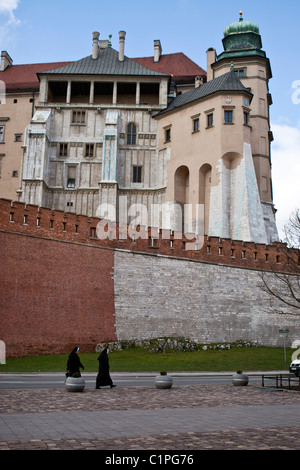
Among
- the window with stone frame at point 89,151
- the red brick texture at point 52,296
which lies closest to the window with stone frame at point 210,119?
the window with stone frame at point 89,151

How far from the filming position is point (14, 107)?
191 ft

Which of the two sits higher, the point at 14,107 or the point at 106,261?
the point at 14,107

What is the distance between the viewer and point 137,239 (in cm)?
3434

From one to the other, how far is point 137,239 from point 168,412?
76.6 ft

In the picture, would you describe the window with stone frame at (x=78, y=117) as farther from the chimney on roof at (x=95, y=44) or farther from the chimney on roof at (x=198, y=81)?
the chimney on roof at (x=198, y=81)

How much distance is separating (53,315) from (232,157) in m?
22.0

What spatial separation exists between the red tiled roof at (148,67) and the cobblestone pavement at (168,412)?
1879 inches

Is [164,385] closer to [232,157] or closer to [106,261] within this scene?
[106,261]

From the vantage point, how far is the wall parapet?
29891 millimetres

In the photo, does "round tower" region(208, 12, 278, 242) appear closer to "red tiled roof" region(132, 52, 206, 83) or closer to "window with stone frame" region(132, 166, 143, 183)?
"red tiled roof" region(132, 52, 206, 83)

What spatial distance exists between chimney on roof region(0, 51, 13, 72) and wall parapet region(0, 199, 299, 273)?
40928 millimetres

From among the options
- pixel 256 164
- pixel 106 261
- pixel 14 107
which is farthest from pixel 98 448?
pixel 14 107

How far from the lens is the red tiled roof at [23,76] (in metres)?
58.8

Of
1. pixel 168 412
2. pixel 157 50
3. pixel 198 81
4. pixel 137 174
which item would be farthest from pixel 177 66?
pixel 168 412
